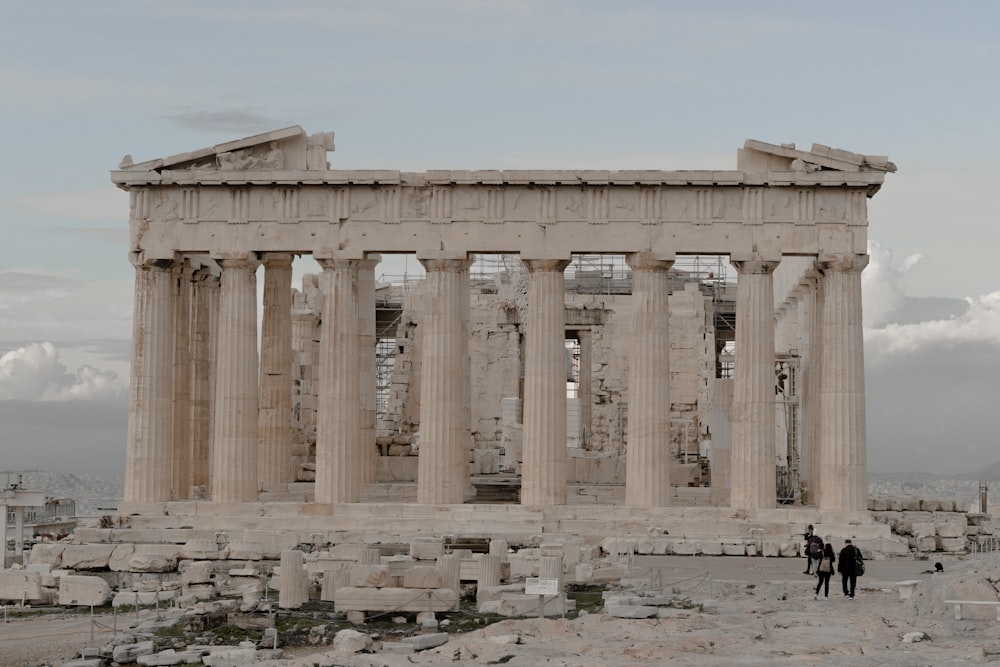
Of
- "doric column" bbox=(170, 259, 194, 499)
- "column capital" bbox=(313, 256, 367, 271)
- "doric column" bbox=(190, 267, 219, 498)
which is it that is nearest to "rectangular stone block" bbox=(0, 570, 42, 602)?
"doric column" bbox=(170, 259, 194, 499)

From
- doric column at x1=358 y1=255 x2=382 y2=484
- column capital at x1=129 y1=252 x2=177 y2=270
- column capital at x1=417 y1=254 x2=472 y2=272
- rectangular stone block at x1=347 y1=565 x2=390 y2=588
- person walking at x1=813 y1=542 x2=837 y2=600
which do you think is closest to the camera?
rectangular stone block at x1=347 y1=565 x2=390 y2=588

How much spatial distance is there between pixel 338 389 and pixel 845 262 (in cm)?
1370

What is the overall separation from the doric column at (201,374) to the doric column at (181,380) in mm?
495

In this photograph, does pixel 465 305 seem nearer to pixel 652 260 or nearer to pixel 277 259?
pixel 277 259

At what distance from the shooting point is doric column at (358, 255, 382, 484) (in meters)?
46.8

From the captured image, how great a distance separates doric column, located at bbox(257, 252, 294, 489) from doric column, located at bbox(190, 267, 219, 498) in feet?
5.89

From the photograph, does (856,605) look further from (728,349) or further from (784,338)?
(728,349)

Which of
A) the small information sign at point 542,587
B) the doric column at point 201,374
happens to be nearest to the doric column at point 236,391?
the doric column at point 201,374

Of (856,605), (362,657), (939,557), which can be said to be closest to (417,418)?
(939,557)

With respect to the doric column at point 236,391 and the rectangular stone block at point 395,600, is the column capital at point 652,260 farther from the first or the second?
the rectangular stone block at point 395,600

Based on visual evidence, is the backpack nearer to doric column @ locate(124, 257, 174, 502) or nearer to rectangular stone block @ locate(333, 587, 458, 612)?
rectangular stone block @ locate(333, 587, 458, 612)

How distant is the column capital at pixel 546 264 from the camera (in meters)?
43.9

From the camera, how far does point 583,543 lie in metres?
40.8

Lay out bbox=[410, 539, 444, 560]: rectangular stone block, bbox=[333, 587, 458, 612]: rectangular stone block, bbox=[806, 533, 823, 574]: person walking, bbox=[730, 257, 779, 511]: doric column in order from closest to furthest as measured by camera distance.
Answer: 1. bbox=[333, 587, 458, 612]: rectangular stone block
2. bbox=[806, 533, 823, 574]: person walking
3. bbox=[410, 539, 444, 560]: rectangular stone block
4. bbox=[730, 257, 779, 511]: doric column
